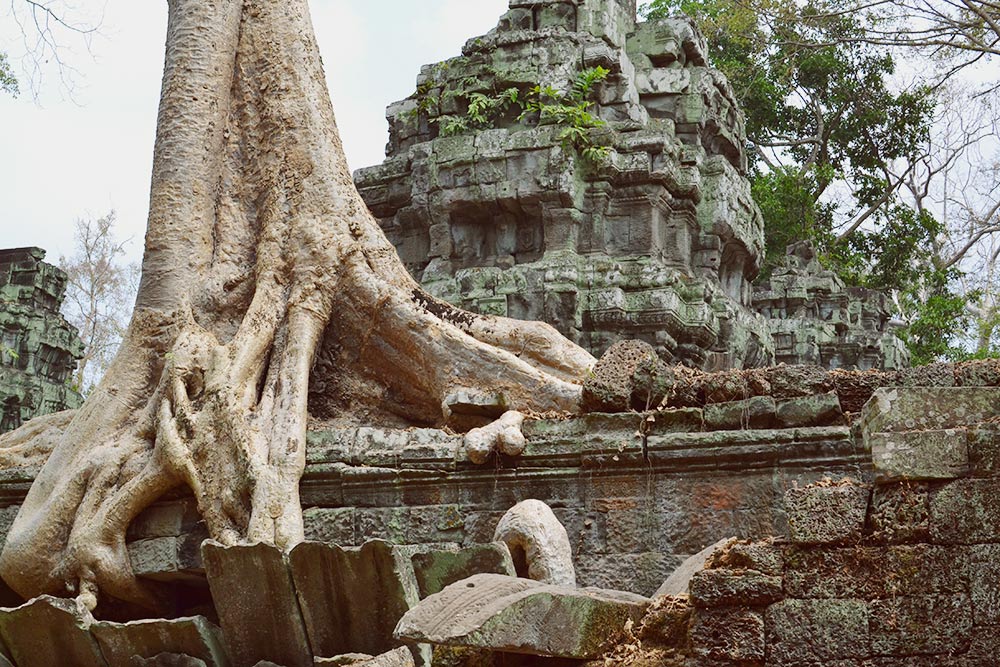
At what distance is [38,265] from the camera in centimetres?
1955

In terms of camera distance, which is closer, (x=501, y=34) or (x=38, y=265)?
(x=501, y=34)

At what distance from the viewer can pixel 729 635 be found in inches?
157

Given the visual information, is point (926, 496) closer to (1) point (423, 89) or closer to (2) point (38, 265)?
(1) point (423, 89)

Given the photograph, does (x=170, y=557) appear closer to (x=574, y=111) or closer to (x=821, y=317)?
(x=574, y=111)

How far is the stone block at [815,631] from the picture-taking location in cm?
389

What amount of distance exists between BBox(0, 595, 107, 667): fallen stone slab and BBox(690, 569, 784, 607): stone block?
323 centimetres

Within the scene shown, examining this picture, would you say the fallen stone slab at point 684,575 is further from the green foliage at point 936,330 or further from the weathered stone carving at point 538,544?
the green foliage at point 936,330

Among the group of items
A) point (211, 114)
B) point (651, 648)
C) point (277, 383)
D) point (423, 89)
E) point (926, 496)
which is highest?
point (423, 89)

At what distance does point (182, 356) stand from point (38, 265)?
40.8ft

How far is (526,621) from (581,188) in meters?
7.90

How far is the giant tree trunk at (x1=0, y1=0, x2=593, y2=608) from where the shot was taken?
7508 mm

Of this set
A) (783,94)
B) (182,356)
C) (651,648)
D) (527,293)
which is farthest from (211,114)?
(783,94)

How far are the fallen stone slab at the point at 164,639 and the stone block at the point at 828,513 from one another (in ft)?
9.93

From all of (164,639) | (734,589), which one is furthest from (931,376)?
(164,639)
